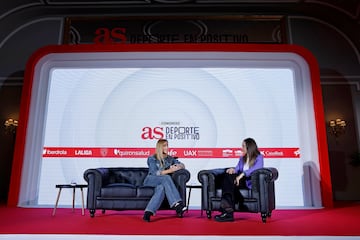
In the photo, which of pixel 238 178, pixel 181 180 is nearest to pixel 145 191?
pixel 181 180

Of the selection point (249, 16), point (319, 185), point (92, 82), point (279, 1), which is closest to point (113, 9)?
point (92, 82)

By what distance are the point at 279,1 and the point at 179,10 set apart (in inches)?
82.2

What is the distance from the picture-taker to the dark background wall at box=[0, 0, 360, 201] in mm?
6242

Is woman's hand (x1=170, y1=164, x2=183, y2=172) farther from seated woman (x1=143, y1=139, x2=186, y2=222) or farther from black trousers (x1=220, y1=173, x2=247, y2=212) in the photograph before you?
black trousers (x1=220, y1=173, x2=247, y2=212)

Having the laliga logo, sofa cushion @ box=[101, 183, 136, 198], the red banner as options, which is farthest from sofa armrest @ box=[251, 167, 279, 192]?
the laliga logo

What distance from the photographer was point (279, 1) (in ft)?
20.6

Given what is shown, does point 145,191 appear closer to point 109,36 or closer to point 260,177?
point 260,177

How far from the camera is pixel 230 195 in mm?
3293

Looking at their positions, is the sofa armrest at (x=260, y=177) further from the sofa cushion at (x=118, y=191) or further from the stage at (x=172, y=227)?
the sofa cushion at (x=118, y=191)

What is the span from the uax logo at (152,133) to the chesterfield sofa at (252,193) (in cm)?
160

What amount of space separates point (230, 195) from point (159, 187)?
79 cm

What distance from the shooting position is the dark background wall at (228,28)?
6.24 m

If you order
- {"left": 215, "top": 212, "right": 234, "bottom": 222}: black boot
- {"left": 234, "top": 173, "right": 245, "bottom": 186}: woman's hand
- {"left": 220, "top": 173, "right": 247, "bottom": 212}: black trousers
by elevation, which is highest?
{"left": 234, "top": 173, "right": 245, "bottom": 186}: woman's hand

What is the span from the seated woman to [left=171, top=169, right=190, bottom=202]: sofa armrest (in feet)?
0.22
